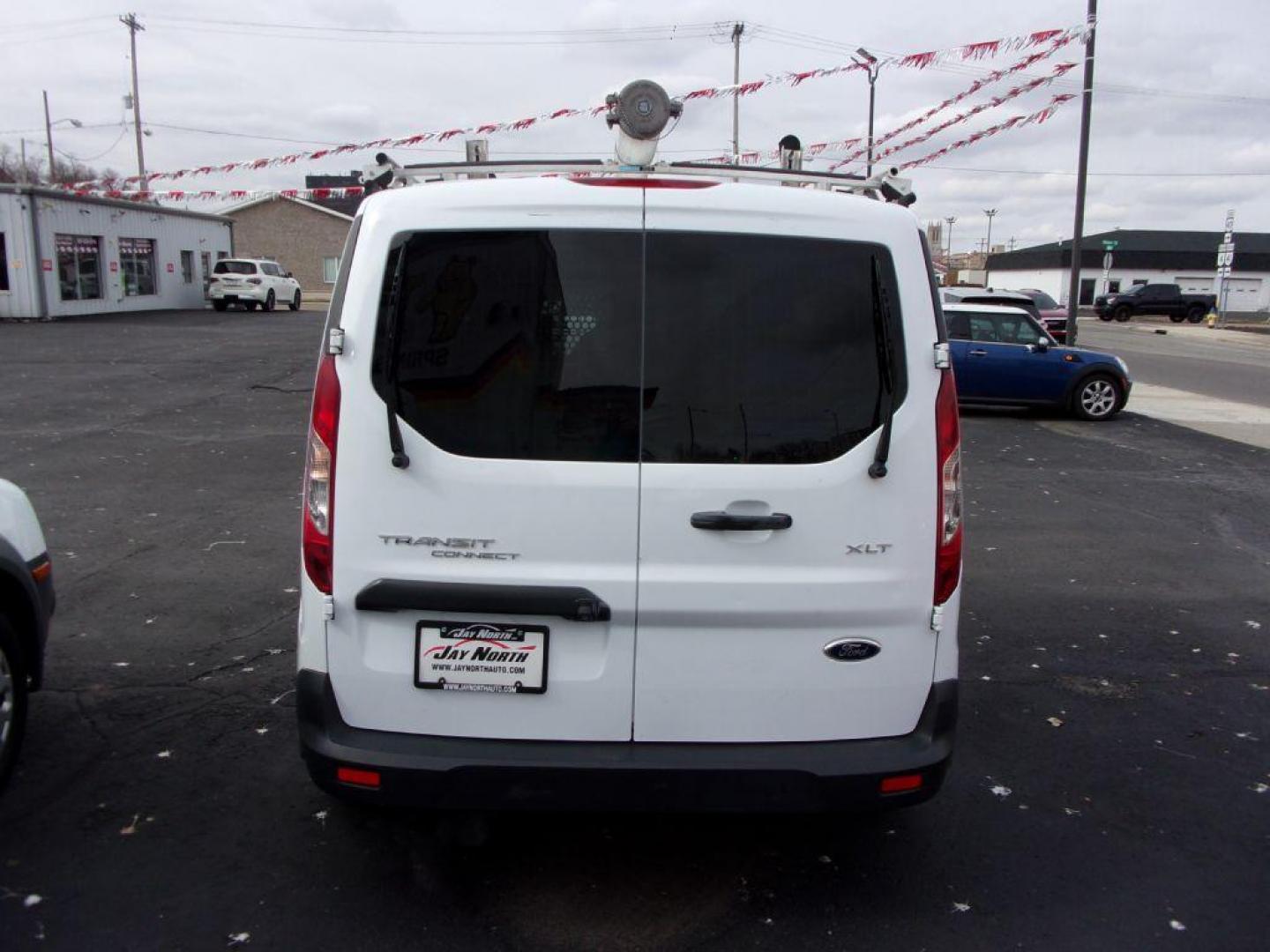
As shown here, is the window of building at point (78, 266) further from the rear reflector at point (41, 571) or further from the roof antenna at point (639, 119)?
the roof antenna at point (639, 119)

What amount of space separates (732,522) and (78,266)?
36086mm

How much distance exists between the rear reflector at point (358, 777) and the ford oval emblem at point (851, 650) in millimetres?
1275

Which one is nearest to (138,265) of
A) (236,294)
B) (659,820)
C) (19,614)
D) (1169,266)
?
(236,294)

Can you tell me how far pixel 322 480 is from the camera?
289cm

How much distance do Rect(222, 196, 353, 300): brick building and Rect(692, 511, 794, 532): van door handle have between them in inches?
2366

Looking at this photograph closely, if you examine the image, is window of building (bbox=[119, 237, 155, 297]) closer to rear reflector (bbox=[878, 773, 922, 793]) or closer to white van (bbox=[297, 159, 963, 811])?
white van (bbox=[297, 159, 963, 811])

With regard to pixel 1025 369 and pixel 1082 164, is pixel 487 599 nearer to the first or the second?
pixel 1025 369

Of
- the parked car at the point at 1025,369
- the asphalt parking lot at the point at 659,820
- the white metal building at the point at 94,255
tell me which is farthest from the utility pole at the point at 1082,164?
the white metal building at the point at 94,255

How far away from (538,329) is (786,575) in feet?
3.09

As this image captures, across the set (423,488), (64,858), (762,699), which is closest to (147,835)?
(64,858)

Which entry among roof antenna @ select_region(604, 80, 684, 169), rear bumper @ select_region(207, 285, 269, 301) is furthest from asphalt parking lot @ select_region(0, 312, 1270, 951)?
rear bumper @ select_region(207, 285, 269, 301)

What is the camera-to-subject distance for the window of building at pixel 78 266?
32438 millimetres

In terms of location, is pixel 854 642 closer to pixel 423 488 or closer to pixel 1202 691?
pixel 423 488

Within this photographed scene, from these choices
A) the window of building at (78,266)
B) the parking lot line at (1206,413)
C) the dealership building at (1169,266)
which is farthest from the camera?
the dealership building at (1169,266)
